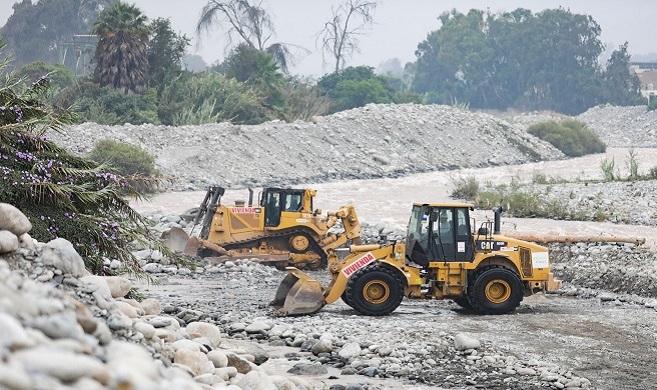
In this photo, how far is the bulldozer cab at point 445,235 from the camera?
54.4 ft

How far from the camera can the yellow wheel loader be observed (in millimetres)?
16172

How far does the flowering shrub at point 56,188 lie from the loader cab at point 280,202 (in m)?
9.90

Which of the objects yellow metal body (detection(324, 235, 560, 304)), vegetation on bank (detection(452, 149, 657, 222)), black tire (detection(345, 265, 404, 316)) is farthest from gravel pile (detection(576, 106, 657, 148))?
black tire (detection(345, 265, 404, 316))

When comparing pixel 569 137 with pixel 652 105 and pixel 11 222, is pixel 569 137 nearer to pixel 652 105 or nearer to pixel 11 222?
pixel 652 105

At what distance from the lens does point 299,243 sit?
75.5ft

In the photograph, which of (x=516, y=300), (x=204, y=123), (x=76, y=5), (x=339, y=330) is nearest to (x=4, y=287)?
(x=339, y=330)

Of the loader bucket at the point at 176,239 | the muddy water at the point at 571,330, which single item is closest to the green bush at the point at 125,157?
the loader bucket at the point at 176,239

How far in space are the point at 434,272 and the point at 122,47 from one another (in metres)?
36.9

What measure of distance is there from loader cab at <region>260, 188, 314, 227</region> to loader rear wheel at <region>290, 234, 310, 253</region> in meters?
0.50

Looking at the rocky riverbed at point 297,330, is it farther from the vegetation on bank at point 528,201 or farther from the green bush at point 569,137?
the green bush at point 569,137

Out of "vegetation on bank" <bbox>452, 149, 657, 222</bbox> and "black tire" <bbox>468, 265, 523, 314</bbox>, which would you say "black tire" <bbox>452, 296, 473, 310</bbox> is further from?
"vegetation on bank" <bbox>452, 149, 657, 222</bbox>

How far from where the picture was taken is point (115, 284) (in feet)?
33.7

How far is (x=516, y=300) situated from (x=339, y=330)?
3.32 m

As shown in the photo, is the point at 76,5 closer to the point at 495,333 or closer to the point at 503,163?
the point at 503,163
